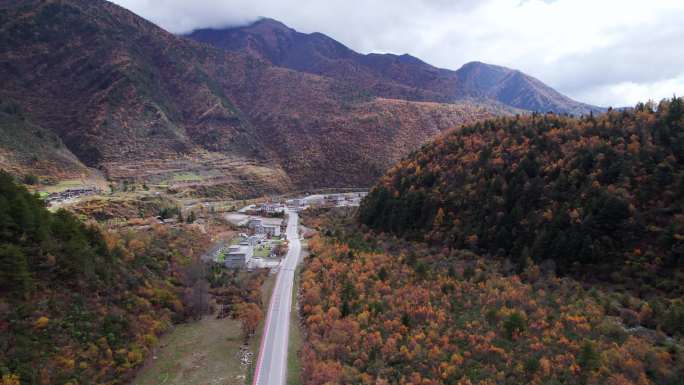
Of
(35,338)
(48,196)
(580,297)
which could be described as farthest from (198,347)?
(48,196)

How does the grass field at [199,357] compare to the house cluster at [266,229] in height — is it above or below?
below

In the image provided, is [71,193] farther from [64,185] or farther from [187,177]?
[187,177]

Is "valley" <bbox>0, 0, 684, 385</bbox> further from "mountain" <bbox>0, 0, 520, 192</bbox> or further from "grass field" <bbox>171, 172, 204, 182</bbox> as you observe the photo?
"mountain" <bbox>0, 0, 520, 192</bbox>

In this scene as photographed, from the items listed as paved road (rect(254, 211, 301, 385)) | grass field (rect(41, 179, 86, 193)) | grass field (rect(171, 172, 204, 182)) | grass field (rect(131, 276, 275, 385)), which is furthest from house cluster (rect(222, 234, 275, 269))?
grass field (rect(171, 172, 204, 182))

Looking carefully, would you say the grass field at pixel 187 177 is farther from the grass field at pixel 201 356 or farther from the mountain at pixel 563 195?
the grass field at pixel 201 356

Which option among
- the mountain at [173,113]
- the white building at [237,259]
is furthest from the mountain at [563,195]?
the mountain at [173,113]
